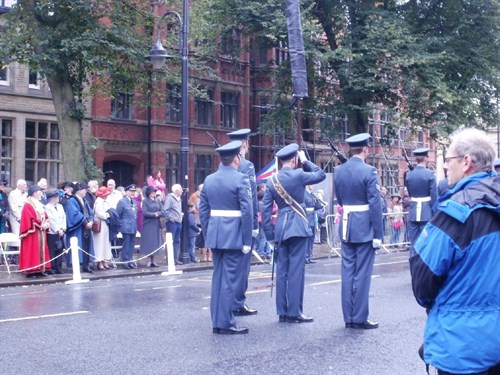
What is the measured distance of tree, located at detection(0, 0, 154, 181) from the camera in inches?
953

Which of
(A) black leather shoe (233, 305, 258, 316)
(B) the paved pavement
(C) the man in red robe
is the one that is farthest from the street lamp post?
(A) black leather shoe (233, 305, 258, 316)

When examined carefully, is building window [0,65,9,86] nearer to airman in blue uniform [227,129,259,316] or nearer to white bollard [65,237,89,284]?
white bollard [65,237,89,284]

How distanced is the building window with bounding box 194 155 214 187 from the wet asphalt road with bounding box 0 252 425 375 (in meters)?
29.1

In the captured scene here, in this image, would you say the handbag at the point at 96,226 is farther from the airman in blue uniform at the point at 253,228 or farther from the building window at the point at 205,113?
the building window at the point at 205,113

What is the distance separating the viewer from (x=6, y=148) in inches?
1380

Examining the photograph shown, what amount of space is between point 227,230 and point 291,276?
3.87 feet

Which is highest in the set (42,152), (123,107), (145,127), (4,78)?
(4,78)

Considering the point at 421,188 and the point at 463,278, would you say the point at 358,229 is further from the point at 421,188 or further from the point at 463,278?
the point at 463,278

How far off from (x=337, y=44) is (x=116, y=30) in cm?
1303

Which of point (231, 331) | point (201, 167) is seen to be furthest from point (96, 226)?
point (201, 167)

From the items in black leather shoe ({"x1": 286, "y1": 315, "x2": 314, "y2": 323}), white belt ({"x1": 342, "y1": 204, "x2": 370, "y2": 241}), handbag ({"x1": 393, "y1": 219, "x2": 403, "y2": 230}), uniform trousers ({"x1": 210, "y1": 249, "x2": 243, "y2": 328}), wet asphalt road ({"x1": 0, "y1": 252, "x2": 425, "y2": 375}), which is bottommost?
wet asphalt road ({"x1": 0, "y1": 252, "x2": 425, "y2": 375})

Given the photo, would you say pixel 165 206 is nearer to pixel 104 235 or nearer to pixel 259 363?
pixel 104 235

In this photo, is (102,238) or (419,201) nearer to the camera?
(419,201)

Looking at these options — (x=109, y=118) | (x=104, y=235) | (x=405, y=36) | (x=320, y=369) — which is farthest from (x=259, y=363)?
(x=109, y=118)
